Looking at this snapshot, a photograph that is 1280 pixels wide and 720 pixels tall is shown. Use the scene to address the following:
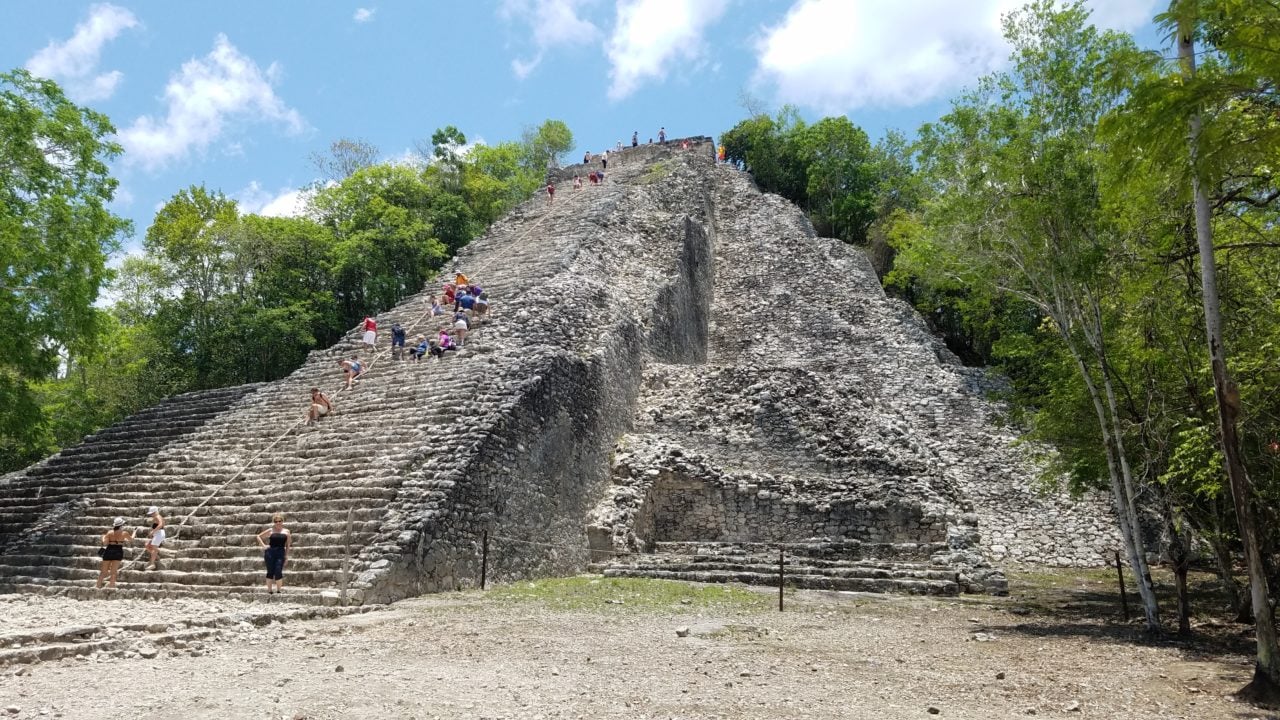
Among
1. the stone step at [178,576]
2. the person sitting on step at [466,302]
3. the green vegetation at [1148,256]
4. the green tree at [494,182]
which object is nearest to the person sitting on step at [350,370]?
the person sitting on step at [466,302]

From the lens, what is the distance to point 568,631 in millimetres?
7523

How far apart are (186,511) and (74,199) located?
6150 millimetres

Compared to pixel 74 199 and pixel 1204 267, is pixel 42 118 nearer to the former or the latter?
pixel 74 199

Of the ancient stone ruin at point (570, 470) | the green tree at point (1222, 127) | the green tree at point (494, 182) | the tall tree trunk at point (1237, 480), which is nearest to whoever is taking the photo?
the green tree at point (1222, 127)

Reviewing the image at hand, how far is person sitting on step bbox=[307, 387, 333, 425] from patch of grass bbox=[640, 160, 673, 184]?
1728 cm

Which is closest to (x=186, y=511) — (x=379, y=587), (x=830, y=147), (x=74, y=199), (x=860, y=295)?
(x=379, y=587)

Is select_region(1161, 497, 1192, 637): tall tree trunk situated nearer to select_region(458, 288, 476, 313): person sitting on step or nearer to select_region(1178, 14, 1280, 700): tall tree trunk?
select_region(1178, 14, 1280, 700): tall tree trunk

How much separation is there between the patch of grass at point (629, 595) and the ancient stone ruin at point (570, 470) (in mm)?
753

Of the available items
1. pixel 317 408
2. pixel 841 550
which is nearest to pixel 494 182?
pixel 317 408

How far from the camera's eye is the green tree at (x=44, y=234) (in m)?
12.6

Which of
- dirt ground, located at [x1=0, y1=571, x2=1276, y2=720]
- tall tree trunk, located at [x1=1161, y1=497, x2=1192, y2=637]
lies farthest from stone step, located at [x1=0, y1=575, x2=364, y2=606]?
tall tree trunk, located at [x1=1161, y1=497, x2=1192, y2=637]

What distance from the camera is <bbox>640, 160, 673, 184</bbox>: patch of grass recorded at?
28.7m

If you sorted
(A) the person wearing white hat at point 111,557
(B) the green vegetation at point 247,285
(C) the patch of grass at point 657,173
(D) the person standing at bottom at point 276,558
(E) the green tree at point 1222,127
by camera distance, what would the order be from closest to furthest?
(E) the green tree at point 1222,127 → (D) the person standing at bottom at point 276,558 → (A) the person wearing white hat at point 111,557 → (B) the green vegetation at point 247,285 → (C) the patch of grass at point 657,173

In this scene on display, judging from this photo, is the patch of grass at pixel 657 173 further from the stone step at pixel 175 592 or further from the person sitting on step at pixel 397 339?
the stone step at pixel 175 592
